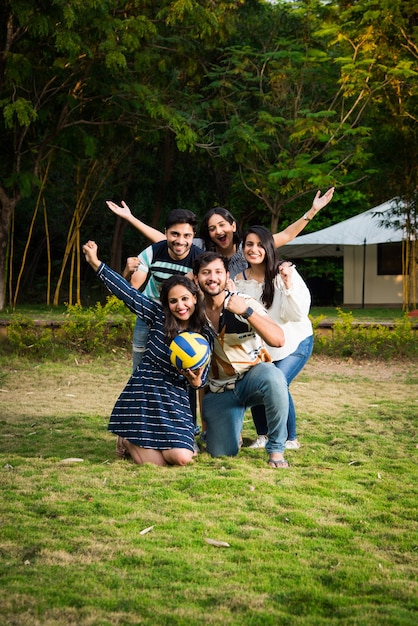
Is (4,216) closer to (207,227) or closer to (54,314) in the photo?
(54,314)

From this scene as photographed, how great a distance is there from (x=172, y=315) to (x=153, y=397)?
478 millimetres

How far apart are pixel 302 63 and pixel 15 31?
260 inches

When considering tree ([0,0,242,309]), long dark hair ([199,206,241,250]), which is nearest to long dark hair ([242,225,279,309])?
long dark hair ([199,206,241,250])

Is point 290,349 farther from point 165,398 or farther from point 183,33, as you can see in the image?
point 183,33

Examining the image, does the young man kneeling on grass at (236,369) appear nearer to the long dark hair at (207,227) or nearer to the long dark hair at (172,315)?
the long dark hair at (172,315)

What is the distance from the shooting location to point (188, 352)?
4734 mm

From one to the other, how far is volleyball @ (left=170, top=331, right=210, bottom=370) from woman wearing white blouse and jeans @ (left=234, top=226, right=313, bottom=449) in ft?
2.29

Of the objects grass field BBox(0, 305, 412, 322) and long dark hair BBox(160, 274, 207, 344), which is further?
grass field BBox(0, 305, 412, 322)

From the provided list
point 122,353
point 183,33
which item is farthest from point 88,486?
point 183,33

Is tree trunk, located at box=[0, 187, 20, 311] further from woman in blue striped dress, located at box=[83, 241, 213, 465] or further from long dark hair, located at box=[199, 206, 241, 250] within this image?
woman in blue striped dress, located at box=[83, 241, 213, 465]

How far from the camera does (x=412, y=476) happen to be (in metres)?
4.84

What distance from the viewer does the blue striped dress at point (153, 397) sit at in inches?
195

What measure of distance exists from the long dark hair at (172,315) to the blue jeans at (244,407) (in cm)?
45

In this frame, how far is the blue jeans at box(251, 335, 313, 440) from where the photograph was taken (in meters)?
5.48
